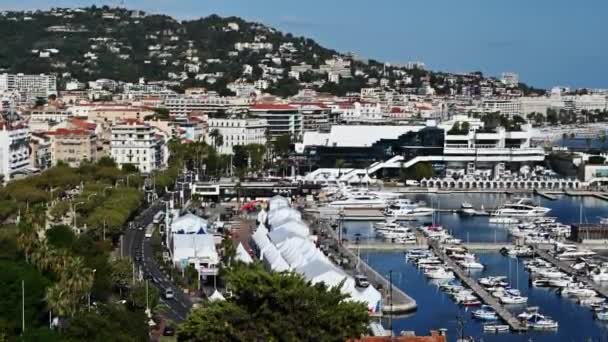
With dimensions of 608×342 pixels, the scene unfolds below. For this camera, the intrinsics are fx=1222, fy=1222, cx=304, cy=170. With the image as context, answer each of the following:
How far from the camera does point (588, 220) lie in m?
40.5

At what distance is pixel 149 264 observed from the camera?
27.7 m

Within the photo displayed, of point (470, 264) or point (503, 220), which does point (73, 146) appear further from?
point (470, 264)

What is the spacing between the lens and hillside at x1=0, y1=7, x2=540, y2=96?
96938 mm

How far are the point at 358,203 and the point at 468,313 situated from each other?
19060mm

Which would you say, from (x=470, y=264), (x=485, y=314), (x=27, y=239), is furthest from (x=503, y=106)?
(x=27, y=239)

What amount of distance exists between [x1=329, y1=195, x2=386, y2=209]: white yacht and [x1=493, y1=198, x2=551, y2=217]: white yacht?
4.23 metres

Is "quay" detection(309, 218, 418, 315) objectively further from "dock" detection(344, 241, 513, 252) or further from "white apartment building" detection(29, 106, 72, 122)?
"white apartment building" detection(29, 106, 72, 122)

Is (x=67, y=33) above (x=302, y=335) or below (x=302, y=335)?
above

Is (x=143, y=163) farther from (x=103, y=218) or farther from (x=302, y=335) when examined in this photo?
(x=302, y=335)

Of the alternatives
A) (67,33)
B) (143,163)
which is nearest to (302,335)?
(143,163)

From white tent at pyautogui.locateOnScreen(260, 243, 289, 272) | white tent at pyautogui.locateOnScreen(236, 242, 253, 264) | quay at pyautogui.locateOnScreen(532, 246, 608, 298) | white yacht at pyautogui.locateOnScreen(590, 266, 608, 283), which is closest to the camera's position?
white tent at pyautogui.locateOnScreen(260, 243, 289, 272)

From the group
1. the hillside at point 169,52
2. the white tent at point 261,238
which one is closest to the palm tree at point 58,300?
the white tent at point 261,238

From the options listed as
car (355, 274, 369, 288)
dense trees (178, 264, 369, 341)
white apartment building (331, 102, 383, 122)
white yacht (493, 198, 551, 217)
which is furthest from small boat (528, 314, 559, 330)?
white apartment building (331, 102, 383, 122)

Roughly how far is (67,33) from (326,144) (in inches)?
2242
